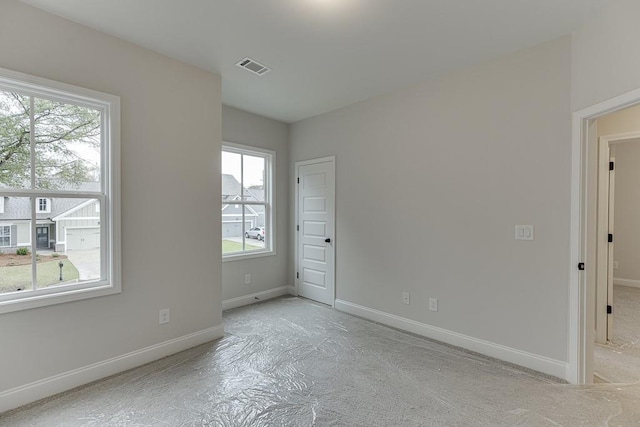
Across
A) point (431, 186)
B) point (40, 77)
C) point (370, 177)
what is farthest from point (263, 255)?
point (40, 77)

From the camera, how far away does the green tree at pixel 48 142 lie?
6.69ft

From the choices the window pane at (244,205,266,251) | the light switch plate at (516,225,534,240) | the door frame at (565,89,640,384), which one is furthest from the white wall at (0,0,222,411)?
the door frame at (565,89,640,384)

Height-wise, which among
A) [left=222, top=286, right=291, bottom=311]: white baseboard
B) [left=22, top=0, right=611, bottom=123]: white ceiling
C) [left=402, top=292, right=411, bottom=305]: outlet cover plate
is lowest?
[left=222, top=286, right=291, bottom=311]: white baseboard

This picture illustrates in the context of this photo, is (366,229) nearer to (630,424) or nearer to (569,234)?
(569,234)

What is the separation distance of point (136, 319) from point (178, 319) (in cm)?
37

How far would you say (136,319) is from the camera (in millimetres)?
2537

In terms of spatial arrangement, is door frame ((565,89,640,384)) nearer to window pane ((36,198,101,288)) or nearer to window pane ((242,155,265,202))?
window pane ((242,155,265,202))

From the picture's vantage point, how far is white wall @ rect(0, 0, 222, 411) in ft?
6.72

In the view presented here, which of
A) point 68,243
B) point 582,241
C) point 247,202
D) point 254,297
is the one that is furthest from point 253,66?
point 582,241

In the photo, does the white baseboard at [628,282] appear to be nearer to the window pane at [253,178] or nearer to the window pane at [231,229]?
the window pane at [253,178]

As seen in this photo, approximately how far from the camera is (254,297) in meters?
4.28

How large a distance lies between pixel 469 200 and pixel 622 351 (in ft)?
6.63

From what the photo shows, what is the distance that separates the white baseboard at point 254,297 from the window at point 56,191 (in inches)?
67.5

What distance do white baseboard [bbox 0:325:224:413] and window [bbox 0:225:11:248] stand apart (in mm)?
982
